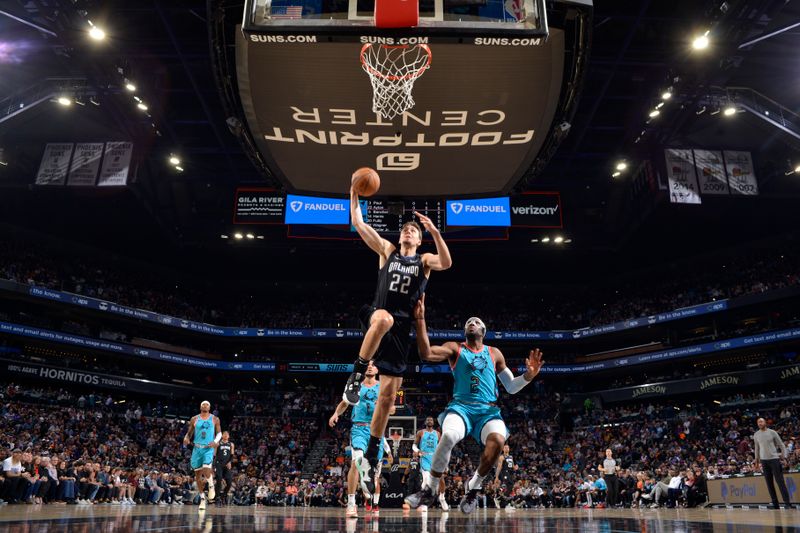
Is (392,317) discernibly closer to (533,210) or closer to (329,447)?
(533,210)

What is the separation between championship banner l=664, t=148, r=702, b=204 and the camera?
80.0ft

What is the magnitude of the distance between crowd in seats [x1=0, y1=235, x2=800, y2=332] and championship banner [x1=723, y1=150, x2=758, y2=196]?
355 inches

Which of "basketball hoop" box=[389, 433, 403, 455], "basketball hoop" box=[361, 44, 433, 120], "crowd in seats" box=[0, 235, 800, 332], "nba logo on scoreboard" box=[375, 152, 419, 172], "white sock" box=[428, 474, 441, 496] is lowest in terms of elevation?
"white sock" box=[428, 474, 441, 496]

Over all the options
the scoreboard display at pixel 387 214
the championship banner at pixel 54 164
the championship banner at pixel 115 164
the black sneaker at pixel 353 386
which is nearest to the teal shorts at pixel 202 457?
the black sneaker at pixel 353 386

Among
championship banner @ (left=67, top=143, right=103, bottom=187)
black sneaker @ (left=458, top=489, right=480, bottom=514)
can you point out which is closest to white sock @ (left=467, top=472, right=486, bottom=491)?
black sneaker @ (left=458, top=489, right=480, bottom=514)

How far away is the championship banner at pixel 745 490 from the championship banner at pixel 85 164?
2601 centimetres

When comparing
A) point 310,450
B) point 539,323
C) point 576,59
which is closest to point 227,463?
point 576,59

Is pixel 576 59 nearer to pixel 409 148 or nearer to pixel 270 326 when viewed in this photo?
pixel 409 148

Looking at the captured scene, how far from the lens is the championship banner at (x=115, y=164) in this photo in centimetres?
2492

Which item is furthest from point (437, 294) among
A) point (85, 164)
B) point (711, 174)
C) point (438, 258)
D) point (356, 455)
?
point (438, 258)

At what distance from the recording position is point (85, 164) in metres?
25.4

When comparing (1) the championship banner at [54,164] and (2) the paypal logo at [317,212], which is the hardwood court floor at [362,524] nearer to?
(2) the paypal logo at [317,212]

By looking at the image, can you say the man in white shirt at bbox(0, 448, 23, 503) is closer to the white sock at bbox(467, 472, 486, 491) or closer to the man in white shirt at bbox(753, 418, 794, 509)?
the white sock at bbox(467, 472, 486, 491)

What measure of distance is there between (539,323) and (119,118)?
2814cm
